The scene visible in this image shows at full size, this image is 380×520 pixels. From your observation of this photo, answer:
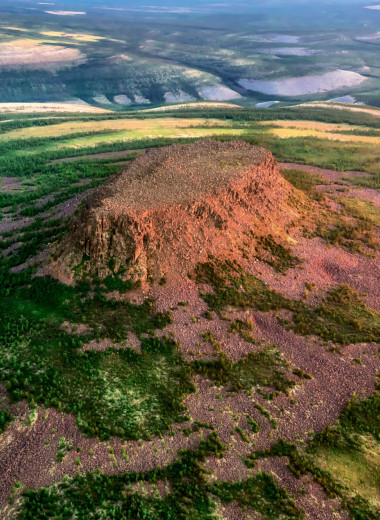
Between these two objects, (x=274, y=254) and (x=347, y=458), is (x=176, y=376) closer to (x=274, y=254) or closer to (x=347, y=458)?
(x=347, y=458)

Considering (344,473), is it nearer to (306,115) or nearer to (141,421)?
A: (141,421)

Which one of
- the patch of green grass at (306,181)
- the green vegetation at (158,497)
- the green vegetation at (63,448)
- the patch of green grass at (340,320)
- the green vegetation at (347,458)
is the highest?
the patch of green grass at (306,181)

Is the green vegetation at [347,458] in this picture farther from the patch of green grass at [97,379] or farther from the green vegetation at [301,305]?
the green vegetation at [301,305]

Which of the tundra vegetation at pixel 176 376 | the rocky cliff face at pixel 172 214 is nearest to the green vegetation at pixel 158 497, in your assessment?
the tundra vegetation at pixel 176 376

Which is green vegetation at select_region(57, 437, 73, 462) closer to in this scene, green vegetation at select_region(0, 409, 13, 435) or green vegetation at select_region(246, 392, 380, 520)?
green vegetation at select_region(0, 409, 13, 435)

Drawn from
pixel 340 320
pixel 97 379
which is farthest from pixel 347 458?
pixel 97 379
